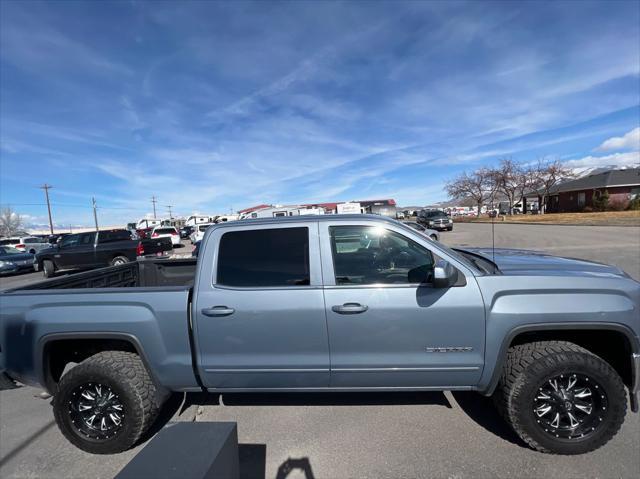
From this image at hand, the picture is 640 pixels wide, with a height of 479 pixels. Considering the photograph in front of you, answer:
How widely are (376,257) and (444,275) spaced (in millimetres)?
679

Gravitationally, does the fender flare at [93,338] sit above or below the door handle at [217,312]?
below

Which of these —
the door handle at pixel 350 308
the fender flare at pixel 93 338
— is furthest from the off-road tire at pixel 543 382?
the fender flare at pixel 93 338

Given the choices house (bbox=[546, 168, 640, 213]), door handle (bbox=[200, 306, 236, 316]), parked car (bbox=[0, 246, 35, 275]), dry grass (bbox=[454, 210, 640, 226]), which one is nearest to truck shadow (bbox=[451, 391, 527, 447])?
door handle (bbox=[200, 306, 236, 316])

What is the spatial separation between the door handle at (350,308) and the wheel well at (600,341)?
1272 mm

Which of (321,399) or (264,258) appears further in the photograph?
(321,399)

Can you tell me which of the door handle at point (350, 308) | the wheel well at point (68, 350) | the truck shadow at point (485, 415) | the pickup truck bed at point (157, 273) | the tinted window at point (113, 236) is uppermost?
the tinted window at point (113, 236)

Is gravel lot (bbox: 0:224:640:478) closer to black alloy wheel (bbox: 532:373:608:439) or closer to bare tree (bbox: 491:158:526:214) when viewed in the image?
black alloy wheel (bbox: 532:373:608:439)

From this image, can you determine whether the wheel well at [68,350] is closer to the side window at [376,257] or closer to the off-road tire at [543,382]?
the side window at [376,257]

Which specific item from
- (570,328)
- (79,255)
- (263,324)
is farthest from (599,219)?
(79,255)

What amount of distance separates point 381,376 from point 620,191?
189ft

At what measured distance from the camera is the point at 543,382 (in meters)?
2.48

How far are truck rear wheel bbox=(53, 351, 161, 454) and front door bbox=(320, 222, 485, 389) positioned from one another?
1.57 metres

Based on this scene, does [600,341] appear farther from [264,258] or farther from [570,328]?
[264,258]

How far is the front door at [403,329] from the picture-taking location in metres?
2.49
